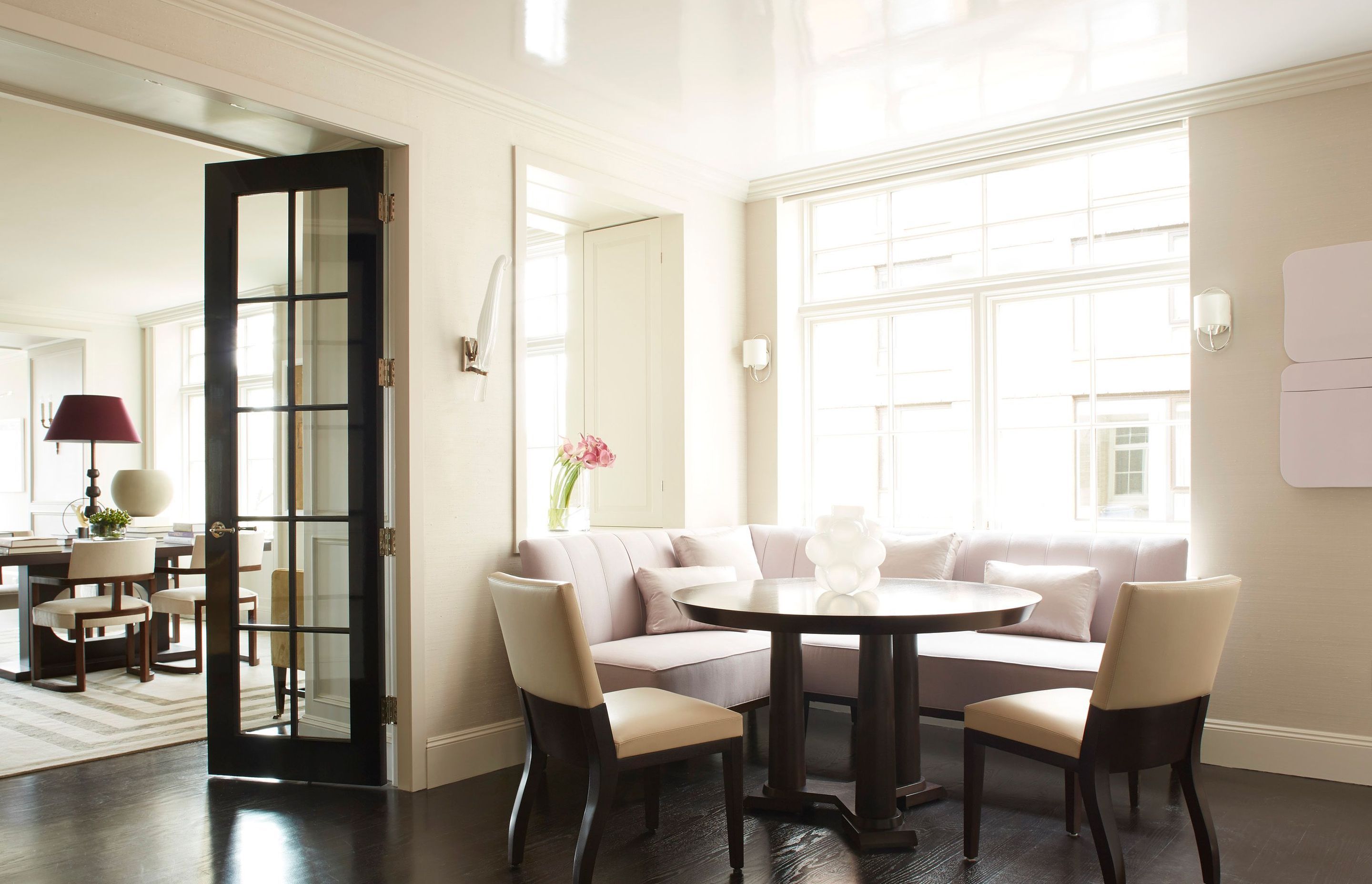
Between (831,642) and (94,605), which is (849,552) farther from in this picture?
(94,605)

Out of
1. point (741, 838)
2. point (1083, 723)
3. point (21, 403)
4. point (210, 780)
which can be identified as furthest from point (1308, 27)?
point (21, 403)

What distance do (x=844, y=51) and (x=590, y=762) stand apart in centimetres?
270

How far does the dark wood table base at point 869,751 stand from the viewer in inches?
119

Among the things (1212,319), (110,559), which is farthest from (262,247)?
(1212,319)

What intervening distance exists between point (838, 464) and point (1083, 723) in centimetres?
275

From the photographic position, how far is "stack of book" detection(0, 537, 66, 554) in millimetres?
5515

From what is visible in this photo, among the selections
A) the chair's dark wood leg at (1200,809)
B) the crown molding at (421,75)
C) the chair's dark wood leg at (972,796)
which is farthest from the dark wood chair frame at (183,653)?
the chair's dark wood leg at (1200,809)

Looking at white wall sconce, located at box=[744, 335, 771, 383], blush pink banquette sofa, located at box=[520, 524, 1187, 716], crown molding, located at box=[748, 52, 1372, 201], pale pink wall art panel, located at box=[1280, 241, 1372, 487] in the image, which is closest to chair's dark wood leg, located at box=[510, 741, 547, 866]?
blush pink banquette sofa, located at box=[520, 524, 1187, 716]

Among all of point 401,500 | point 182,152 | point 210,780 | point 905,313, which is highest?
point 182,152

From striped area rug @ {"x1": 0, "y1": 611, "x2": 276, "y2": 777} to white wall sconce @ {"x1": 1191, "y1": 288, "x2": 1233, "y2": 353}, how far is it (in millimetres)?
3944

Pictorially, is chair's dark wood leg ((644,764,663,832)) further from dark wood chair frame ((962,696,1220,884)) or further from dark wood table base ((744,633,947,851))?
dark wood chair frame ((962,696,1220,884))

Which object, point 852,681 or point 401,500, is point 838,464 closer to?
point 852,681

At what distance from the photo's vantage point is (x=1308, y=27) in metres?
3.47

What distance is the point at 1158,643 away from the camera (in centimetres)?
253
